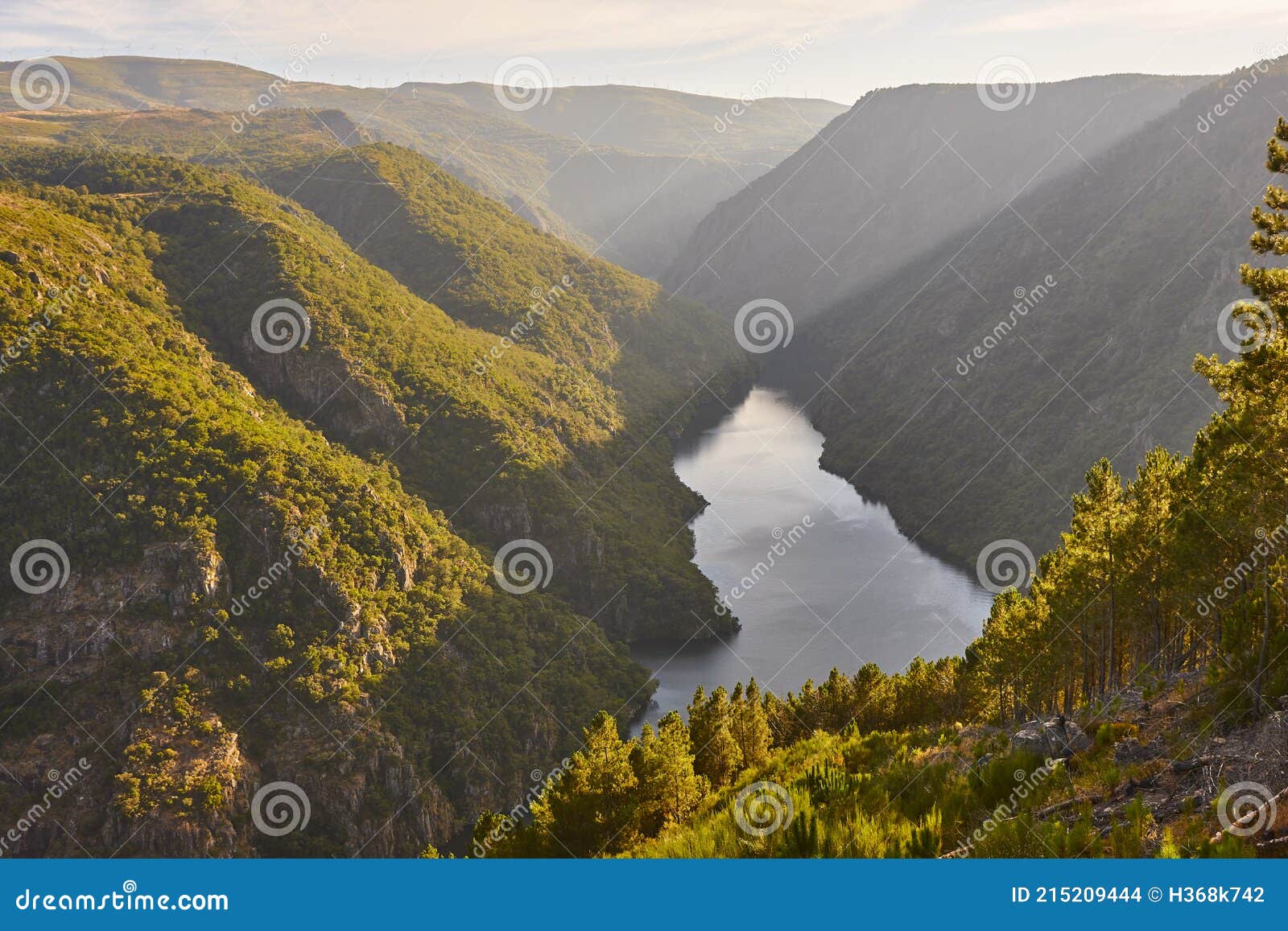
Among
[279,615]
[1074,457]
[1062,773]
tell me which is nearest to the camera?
[1062,773]

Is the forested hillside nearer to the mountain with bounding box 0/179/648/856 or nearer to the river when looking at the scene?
the mountain with bounding box 0/179/648/856

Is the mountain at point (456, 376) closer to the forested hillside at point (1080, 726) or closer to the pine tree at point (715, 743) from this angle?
the pine tree at point (715, 743)

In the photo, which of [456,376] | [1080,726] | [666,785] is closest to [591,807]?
[666,785]

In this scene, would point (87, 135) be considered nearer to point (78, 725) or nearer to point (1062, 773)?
point (78, 725)

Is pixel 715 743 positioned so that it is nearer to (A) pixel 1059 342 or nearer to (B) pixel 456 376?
(B) pixel 456 376

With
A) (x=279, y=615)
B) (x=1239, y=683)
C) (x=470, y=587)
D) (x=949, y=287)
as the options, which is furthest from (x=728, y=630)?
(x=949, y=287)

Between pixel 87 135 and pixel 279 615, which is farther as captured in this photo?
pixel 87 135

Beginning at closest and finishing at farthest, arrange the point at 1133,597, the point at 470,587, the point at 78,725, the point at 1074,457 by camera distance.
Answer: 1. the point at 1133,597
2. the point at 78,725
3. the point at 470,587
4. the point at 1074,457
